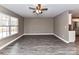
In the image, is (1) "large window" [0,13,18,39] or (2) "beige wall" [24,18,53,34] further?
(2) "beige wall" [24,18,53,34]

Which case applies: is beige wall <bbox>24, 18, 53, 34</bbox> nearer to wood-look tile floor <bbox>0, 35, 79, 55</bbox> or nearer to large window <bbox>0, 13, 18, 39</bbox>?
large window <bbox>0, 13, 18, 39</bbox>

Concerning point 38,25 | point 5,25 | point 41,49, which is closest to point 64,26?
point 41,49

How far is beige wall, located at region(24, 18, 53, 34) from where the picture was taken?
1623 cm

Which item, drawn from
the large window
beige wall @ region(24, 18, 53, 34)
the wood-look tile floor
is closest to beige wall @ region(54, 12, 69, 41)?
the wood-look tile floor

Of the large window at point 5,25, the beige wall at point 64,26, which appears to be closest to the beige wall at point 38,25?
the beige wall at point 64,26

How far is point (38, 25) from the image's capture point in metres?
16.3

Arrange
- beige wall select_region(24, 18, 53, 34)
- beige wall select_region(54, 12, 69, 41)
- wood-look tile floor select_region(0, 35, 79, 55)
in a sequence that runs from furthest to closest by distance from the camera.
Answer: beige wall select_region(24, 18, 53, 34)
beige wall select_region(54, 12, 69, 41)
wood-look tile floor select_region(0, 35, 79, 55)

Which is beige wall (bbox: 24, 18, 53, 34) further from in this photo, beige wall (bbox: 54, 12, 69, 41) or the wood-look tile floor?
the wood-look tile floor

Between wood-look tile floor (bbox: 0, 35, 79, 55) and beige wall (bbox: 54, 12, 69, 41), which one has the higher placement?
beige wall (bbox: 54, 12, 69, 41)

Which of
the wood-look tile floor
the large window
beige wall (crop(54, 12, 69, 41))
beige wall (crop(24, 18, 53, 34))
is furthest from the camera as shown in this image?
beige wall (crop(24, 18, 53, 34))

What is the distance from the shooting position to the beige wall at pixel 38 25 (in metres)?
16.2

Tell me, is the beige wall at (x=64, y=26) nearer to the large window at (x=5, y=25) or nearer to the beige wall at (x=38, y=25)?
the large window at (x=5, y=25)
